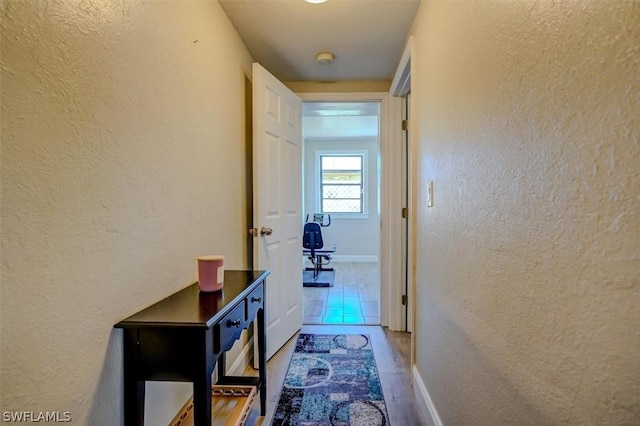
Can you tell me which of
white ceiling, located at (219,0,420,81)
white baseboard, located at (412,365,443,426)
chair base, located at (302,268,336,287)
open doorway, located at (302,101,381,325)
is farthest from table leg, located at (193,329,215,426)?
open doorway, located at (302,101,381,325)

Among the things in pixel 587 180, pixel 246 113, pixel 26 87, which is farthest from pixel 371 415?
pixel 246 113

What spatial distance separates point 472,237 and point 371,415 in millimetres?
1159

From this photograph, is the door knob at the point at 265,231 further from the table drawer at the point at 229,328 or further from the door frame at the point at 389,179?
the door frame at the point at 389,179

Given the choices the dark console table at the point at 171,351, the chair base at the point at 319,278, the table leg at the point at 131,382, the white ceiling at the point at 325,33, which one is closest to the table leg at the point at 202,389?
the dark console table at the point at 171,351

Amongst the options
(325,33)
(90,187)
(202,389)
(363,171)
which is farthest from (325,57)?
(363,171)

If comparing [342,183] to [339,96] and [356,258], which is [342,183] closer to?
[356,258]

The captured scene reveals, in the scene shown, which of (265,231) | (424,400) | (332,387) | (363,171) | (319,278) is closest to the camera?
(424,400)

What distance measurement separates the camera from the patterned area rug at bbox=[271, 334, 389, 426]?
1669 mm

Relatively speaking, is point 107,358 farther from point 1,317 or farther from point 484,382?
point 484,382

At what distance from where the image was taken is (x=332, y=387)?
1944 mm

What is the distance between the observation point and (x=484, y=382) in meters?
0.99

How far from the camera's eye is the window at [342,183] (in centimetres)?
629

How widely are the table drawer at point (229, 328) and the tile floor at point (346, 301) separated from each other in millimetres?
1859

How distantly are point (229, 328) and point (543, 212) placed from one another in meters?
1.03
